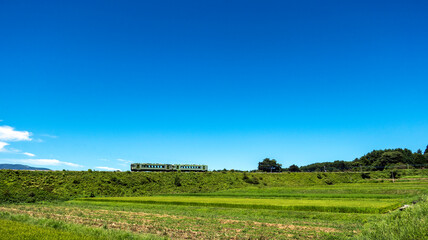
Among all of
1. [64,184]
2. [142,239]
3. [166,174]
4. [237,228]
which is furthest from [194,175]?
[142,239]

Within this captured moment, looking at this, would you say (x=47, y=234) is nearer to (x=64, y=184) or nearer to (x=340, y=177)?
(x=64, y=184)

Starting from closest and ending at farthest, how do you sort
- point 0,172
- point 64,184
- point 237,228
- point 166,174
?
point 237,228
point 0,172
point 64,184
point 166,174

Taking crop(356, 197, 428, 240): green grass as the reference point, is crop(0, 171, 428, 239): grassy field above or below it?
below

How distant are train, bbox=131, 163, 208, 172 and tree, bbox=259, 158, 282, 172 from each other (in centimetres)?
8292

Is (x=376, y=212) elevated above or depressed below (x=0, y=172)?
below

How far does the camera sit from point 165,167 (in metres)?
102

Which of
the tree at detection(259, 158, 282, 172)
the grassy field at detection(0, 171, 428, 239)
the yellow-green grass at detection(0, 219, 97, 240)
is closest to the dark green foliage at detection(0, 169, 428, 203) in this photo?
the grassy field at detection(0, 171, 428, 239)

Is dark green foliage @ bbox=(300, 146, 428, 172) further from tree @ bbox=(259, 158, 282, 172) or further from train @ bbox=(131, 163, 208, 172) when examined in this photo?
train @ bbox=(131, 163, 208, 172)

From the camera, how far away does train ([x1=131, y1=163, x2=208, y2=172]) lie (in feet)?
314

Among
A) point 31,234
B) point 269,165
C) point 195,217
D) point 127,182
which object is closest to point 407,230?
point 195,217

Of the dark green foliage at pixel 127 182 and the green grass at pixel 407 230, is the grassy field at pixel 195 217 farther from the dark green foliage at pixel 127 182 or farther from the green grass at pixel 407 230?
the dark green foliage at pixel 127 182

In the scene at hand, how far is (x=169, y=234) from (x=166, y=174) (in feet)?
224

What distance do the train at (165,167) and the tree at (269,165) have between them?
82924 mm

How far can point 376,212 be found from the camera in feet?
107
